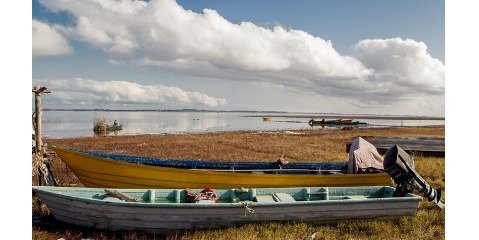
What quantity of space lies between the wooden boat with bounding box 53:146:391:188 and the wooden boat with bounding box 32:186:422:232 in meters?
0.65

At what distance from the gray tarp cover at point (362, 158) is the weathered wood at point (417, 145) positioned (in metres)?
7.35

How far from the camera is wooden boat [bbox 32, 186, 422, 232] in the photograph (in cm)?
803

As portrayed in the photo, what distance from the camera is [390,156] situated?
9.02m

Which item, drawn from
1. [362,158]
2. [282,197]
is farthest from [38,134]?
[362,158]

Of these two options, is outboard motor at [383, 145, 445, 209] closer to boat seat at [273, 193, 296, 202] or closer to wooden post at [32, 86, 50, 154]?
boat seat at [273, 193, 296, 202]

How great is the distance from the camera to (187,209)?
26.2 feet

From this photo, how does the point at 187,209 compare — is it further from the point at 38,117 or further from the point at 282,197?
the point at 38,117

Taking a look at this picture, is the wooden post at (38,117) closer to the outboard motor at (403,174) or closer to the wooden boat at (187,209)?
the wooden boat at (187,209)

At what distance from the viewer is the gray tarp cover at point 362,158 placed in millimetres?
10694

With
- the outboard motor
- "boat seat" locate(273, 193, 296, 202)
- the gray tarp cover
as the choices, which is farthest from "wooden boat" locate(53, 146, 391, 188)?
the outboard motor
